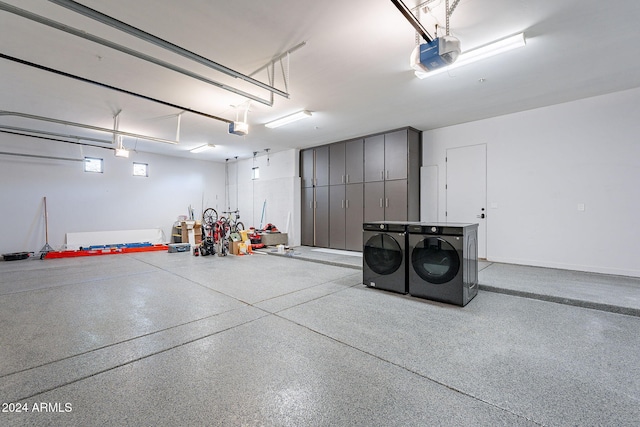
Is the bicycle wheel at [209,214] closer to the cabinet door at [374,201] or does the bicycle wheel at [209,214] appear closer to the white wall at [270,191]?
the white wall at [270,191]

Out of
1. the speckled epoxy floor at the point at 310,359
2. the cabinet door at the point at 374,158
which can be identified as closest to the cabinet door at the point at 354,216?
the cabinet door at the point at 374,158

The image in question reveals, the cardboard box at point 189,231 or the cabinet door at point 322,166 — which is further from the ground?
the cabinet door at point 322,166

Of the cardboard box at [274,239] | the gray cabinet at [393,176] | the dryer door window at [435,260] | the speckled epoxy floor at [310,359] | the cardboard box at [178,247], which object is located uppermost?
the gray cabinet at [393,176]

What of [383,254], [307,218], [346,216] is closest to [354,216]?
[346,216]

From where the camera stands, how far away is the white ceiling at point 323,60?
267 centimetres

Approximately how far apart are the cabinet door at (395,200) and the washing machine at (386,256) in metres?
2.68

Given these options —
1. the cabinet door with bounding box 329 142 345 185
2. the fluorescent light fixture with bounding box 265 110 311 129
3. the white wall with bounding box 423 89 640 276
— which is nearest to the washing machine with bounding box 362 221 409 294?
the fluorescent light fixture with bounding box 265 110 311 129

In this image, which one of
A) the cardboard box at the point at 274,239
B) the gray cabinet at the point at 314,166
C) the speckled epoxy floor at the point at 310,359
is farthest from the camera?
the cardboard box at the point at 274,239

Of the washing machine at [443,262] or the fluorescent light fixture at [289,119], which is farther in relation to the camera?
the fluorescent light fixture at [289,119]

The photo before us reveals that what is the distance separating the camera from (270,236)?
27.3ft

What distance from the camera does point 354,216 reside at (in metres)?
7.37

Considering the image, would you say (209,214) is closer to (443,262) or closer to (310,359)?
(443,262)

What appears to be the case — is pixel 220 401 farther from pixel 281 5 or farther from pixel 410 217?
pixel 410 217

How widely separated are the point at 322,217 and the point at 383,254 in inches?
173
